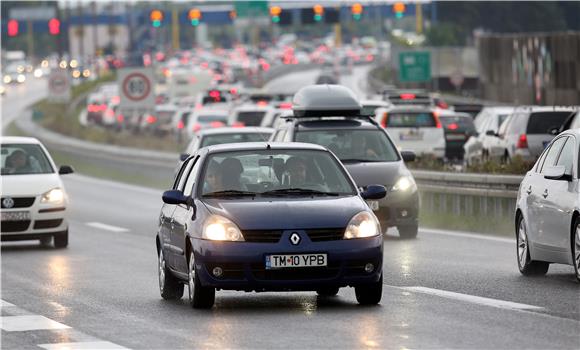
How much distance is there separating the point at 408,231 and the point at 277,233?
10530mm

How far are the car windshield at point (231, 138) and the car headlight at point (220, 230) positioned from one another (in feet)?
45.7

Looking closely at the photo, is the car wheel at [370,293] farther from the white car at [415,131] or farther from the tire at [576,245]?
the white car at [415,131]

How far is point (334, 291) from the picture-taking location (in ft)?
50.0

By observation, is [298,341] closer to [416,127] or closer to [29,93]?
[416,127]

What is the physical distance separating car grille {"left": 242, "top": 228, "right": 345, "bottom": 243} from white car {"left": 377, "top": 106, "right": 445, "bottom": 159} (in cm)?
2504

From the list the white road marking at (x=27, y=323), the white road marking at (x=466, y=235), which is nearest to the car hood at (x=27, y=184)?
the white road marking at (x=466, y=235)

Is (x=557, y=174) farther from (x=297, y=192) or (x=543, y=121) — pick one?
(x=543, y=121)

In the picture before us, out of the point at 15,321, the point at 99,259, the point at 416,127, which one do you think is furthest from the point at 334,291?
the point at 416,127

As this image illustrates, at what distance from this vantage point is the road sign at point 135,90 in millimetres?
49844

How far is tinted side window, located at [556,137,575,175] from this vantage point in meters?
16.5

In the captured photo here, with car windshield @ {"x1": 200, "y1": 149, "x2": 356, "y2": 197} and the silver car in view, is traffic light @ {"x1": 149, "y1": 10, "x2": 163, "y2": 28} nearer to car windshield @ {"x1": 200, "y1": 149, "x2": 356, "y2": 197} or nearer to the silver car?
the silver car

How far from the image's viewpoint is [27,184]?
963 inches

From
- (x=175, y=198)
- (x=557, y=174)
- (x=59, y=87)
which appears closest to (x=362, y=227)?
(x=175, y=198)

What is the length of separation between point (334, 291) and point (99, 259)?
282 inches
